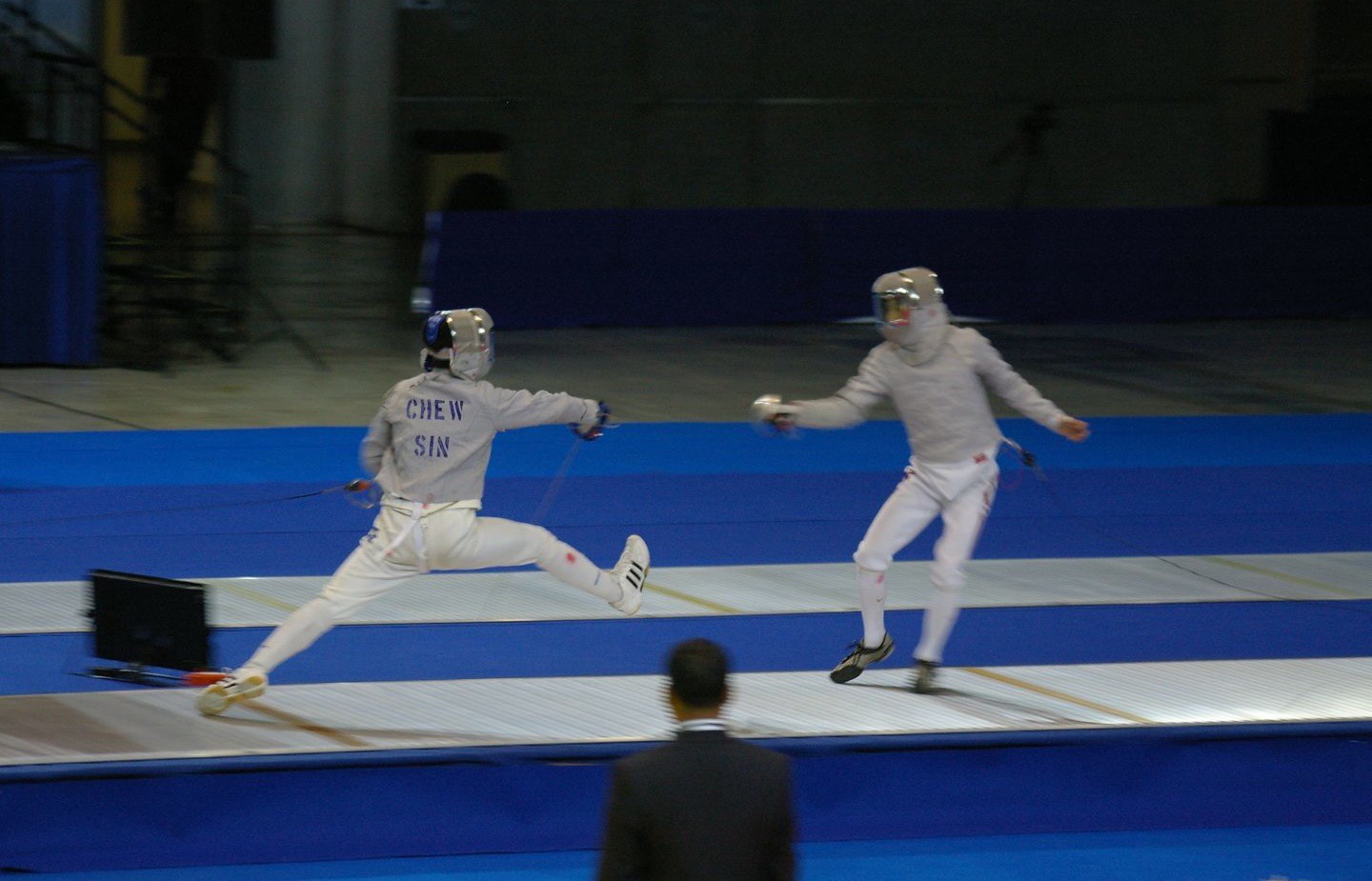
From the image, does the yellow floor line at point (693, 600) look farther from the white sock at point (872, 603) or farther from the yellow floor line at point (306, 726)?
the yellow floor line at point (306, 726)

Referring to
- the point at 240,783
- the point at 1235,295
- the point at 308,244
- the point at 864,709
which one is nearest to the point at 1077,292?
the point at 1235,295

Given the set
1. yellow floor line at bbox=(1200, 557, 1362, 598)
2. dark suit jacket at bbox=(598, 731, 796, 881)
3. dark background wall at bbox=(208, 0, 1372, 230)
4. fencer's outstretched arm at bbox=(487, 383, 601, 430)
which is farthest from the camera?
dark background wall at bbox=(208, 0, 1372, 230)

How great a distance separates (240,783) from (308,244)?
62.1ft

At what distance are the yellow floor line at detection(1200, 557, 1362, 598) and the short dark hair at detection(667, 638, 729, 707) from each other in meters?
5.32

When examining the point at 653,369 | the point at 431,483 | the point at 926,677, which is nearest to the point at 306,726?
the point at 431,483

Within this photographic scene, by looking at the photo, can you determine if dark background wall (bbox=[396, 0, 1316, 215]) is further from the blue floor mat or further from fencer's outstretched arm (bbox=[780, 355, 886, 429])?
the blue floor mat

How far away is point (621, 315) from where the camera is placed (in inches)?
650

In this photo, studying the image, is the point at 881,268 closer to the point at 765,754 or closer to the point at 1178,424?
the point at 1178,424

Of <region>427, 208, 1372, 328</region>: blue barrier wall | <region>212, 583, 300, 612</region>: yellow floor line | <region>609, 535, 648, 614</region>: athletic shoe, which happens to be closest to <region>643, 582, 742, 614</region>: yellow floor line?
<region>609, 535, 648, 614</region>: athletic shoe

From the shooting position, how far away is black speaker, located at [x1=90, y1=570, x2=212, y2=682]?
5434mm

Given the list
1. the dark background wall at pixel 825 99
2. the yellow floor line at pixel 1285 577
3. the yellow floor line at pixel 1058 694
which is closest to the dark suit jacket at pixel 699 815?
the yellow floor line at pixel 1058 694

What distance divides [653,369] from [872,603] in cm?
850

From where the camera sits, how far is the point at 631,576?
19.4 ft

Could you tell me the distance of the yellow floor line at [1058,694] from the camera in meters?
5.49
